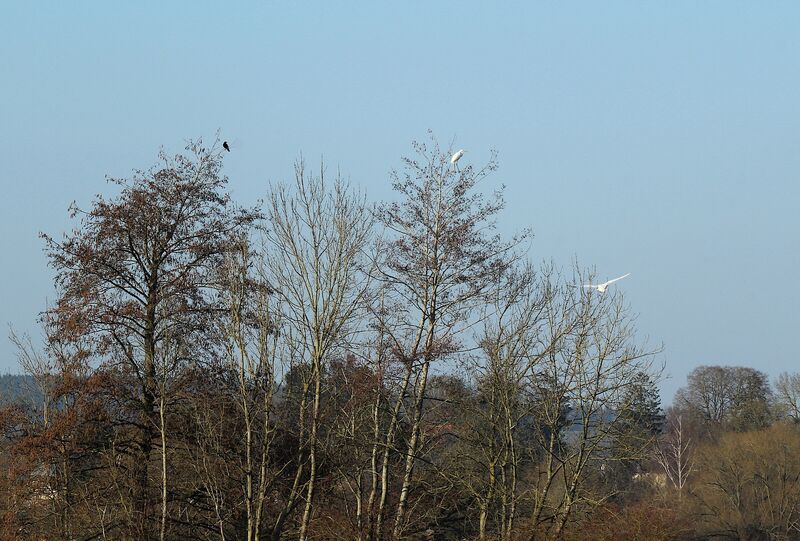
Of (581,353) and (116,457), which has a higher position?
(581,353)

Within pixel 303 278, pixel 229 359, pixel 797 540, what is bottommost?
pixel 797 540

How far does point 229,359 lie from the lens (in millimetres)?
23828

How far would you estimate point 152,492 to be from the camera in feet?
80.7

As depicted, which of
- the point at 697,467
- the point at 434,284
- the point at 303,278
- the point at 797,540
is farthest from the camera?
the point at 697,467

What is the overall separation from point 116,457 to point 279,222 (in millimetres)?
6884

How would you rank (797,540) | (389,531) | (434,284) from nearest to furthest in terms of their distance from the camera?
1. (389,531)
2. (434,284)
3. (797,540)

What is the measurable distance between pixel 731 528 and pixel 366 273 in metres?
43.9

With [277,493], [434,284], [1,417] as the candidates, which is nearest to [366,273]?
[434,284]

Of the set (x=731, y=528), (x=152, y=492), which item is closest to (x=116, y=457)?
(x=152, y=492)

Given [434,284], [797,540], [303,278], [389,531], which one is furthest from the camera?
[797,540]

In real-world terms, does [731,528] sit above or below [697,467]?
below

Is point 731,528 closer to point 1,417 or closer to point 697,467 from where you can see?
point 697,467

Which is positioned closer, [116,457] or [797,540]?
[116,457]

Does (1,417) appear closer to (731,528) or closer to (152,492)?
(152,492)
